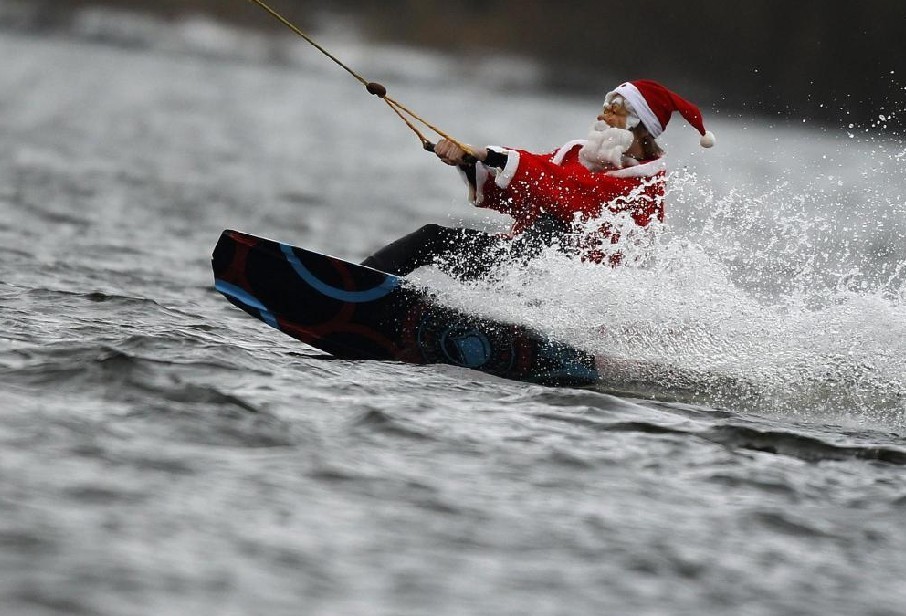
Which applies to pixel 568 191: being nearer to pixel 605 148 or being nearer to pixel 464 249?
pixel 605 148

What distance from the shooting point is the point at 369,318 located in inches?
359

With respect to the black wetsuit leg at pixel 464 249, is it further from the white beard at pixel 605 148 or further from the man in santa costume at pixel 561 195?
the white beard at pixel 605 148

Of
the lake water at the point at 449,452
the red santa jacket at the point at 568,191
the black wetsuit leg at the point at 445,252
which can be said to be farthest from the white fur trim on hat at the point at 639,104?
the black wetsuit leg at the point at 445,252

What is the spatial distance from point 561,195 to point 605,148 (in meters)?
0.45

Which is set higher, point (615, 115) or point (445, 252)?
point (615, 115)

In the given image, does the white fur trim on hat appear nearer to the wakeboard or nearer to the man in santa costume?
the man in santa costume

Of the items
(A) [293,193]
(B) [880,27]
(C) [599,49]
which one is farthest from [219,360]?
(C) [599,49]

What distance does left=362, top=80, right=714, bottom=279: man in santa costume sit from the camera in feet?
29.9

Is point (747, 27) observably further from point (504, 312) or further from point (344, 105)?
point (504, 312)

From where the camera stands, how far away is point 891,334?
9.48 meters

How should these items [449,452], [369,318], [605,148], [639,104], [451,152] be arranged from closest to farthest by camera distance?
[449,452] → [451,152] → [369,318] → [605,148] → [639,104]

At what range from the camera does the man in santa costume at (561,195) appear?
9.12 meters

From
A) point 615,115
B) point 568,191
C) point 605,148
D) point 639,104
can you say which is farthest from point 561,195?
point 639,104

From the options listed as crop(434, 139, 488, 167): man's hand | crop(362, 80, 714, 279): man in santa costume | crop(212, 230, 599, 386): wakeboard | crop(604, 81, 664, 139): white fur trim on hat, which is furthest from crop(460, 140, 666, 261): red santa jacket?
crop(212, 230, 599, 386): wakeboard
